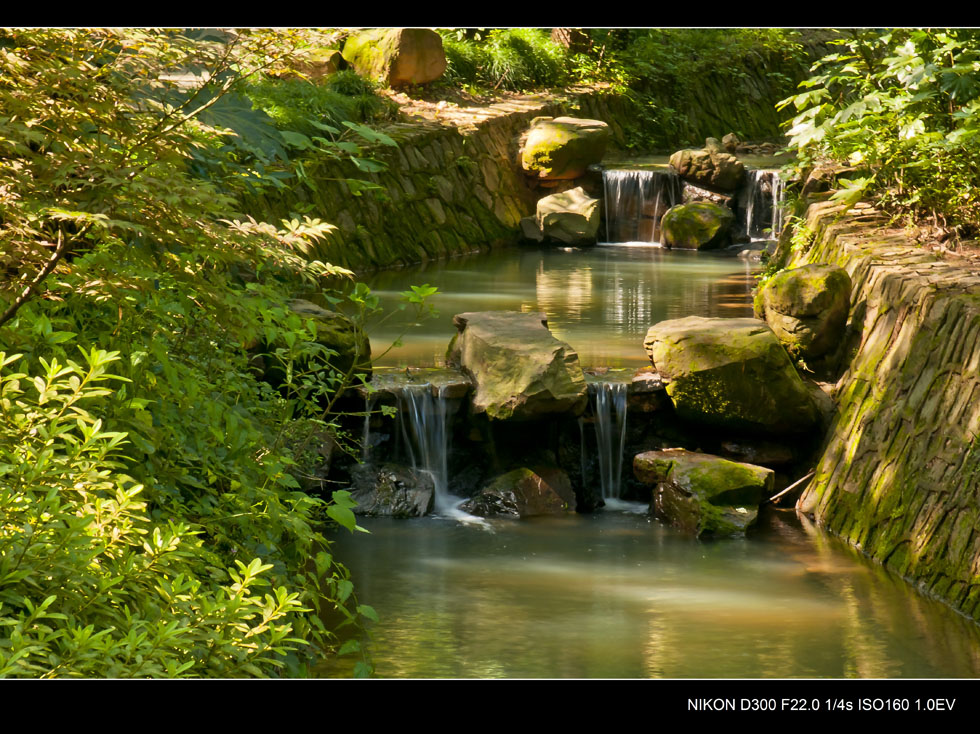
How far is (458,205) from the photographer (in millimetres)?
16422

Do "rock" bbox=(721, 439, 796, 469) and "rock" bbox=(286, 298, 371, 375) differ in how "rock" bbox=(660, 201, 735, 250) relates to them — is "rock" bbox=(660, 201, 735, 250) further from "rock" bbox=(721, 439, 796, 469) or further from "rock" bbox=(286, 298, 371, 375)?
"rock" bbox=(286, 298, 371, 375)

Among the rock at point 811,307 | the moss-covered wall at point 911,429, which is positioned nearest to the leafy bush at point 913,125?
the moss-covered wall at point 911,429

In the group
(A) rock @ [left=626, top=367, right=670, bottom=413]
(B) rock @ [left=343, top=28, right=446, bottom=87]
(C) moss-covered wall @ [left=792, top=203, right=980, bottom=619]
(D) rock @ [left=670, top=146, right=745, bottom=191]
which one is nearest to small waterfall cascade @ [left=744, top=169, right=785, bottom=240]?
(D) rock @ [left=670, top=146, right=745, bottom=191]

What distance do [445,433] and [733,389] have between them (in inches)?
77.0

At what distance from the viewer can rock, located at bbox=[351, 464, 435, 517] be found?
778cm

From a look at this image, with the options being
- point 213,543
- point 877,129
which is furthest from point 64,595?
point 877,129

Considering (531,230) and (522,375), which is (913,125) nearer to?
(522,375)

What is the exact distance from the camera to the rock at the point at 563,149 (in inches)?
684

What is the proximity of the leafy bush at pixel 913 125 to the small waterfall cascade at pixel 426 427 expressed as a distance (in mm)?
3347

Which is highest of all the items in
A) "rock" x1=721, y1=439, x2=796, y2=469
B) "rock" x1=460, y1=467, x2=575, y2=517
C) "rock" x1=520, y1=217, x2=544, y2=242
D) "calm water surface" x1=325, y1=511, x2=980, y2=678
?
"rock" x1=520, y1=217, x2=544, y2=242

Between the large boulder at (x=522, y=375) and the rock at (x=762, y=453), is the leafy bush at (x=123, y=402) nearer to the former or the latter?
the large boulder at (x=522, y=375)

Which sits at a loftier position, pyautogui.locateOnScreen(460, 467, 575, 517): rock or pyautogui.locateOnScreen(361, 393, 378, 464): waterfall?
pyautogui.locateOnScreen(361, 393, 378, 464): waterfall

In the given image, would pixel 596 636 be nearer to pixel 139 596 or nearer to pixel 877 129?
pixel 139 596

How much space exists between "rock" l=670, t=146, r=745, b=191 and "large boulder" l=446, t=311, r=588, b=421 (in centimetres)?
944
